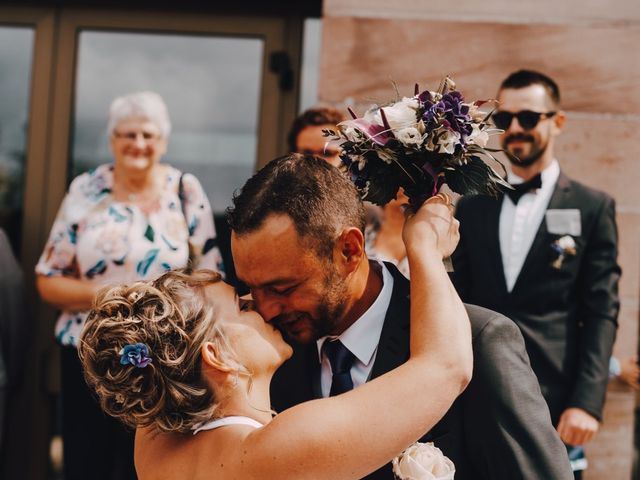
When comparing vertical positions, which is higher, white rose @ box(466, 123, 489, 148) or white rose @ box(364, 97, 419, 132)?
white rose @ box(364, 97, 419, 132)

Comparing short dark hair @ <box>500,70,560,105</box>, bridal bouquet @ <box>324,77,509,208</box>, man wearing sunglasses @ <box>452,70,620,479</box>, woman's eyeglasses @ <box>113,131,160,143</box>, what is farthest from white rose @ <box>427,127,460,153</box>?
woman's eyeglasses @ <box>113,131,160,143</box>

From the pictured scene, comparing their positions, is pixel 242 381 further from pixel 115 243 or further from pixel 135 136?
pixel 135 136

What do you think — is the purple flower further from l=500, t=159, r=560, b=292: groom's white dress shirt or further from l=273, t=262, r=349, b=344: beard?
l=500, t=159, r=560, b=292: groom's white dress shirt

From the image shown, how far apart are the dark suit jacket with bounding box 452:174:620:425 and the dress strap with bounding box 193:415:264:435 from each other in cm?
191

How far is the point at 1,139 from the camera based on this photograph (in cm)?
530

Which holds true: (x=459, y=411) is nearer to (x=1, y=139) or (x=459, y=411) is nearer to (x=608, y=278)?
(x=608, y=278)

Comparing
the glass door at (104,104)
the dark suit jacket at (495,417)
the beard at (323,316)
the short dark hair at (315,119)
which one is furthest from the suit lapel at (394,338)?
the glass door at (104,104)

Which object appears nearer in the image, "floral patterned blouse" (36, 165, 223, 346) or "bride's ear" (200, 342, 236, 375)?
"bride's ear" (200, 342, 236, 375)

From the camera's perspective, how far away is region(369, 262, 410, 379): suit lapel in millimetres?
2123

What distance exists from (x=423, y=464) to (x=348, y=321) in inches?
19.2

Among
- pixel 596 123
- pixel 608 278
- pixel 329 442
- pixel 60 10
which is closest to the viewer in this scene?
pixel 329 442

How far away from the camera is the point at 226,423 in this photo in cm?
208

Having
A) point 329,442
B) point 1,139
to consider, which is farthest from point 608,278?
point 1,139

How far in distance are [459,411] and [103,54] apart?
13.0 ft
